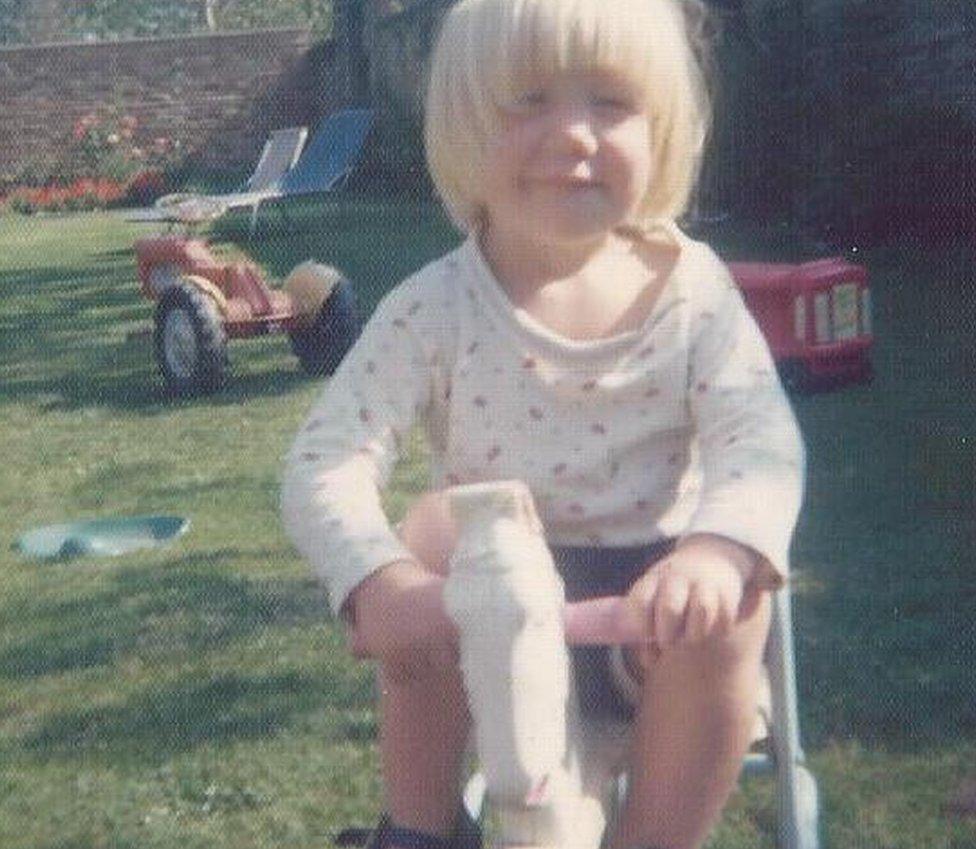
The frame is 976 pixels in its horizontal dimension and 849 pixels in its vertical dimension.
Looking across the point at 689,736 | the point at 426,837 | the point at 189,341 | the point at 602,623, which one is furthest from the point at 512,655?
the point at 189,341

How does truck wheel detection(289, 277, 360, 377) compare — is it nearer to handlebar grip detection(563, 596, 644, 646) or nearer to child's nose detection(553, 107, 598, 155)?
child's nose detection(553, 107, 598, 155)

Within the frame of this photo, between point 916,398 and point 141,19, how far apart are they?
45935 millimetres

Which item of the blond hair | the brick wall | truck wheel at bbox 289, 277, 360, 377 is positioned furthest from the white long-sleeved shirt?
the brick wall

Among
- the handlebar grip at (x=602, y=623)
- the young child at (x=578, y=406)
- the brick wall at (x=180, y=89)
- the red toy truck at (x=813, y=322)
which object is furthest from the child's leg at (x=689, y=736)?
the brick wall at (x=180, y=89)

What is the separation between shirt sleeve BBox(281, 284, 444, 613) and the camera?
5.90 ft

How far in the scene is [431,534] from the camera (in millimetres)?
1864

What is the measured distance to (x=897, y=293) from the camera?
7574mm

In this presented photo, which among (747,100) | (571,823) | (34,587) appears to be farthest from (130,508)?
(747,100)

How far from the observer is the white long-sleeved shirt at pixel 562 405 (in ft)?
6.33

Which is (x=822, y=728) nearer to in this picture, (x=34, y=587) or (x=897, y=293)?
(x=34, y=587)

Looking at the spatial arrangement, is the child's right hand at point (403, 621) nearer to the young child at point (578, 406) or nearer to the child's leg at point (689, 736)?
the young child at point (578, 406)

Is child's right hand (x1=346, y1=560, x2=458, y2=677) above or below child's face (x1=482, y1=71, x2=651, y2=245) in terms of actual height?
below

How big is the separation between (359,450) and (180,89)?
2127 cm

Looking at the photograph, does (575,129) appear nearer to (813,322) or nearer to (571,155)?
(571,155)
